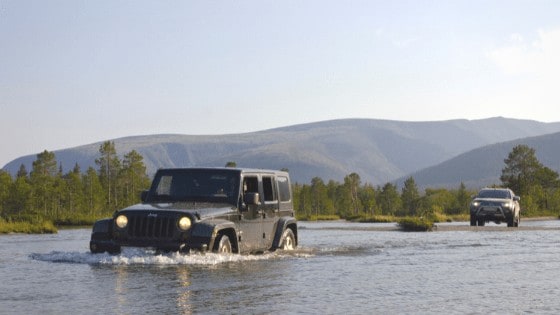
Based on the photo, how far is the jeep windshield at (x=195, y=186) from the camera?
15.4 m

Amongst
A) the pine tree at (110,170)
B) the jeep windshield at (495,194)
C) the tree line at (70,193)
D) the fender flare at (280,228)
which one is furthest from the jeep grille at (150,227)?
the pine tree at (110,170)

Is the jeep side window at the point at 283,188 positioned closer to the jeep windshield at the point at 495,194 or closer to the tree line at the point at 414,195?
the jeep windshield at the point at 495,194

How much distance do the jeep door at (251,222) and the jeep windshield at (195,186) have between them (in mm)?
276

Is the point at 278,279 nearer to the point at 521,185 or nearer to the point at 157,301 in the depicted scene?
the point at 157,301

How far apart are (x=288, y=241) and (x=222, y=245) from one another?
364 cm

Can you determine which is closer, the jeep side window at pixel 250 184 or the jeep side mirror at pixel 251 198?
the jeep side mirror at pixel 251 198

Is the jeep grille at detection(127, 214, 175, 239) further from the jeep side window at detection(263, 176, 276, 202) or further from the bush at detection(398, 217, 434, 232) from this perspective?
the bush at detection(398, 217, 434, 232)

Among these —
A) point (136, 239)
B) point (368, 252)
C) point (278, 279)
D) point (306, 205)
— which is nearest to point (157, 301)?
point (278, 279)

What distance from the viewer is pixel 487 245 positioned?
21.3 metres

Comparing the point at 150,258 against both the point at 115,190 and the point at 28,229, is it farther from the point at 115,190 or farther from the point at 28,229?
the point at 115,190

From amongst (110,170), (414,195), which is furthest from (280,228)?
(414,195)

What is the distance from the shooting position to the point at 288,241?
57.9 feet

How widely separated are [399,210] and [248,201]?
105116 millimetres

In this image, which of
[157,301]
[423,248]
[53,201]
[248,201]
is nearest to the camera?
[157,301]
